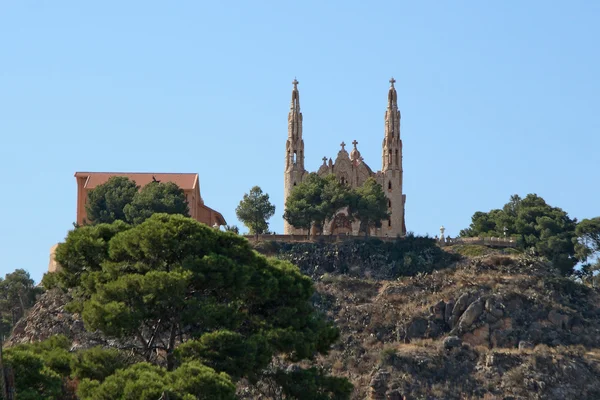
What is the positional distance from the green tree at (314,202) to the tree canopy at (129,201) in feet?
19.4

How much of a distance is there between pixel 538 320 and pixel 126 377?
3718cm

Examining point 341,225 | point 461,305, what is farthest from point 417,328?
point 341,225

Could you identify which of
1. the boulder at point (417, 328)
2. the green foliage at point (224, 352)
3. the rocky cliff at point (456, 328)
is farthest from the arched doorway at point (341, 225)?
the green foliage at point (224, 352)

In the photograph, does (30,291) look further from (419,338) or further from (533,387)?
(533,387)

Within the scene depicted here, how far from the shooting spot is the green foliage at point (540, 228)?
101m

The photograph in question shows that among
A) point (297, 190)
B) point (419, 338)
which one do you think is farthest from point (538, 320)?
point (297, 190)

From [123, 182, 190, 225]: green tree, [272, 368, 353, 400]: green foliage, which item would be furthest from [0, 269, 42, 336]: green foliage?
[272, 368, 353, 400]: green foliage

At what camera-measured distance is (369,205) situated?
97.3 meters

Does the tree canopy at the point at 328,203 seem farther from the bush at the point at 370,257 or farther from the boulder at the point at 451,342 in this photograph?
the boulder at the point at 451,342

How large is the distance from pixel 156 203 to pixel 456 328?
1804cm

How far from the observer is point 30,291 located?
97.9m

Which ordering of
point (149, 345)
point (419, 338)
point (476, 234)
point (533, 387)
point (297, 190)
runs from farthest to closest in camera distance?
point (476, 234) → point (297, 190) → point (419, 338) → point (533, 387) → point (149, 345)

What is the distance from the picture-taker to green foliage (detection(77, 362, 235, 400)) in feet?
175

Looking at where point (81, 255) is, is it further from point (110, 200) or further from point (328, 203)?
point (328, 203)
